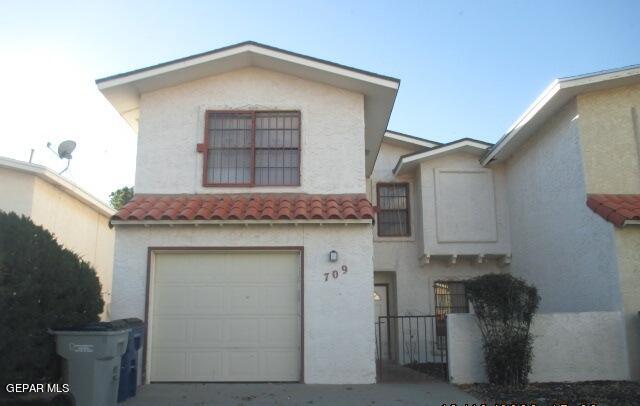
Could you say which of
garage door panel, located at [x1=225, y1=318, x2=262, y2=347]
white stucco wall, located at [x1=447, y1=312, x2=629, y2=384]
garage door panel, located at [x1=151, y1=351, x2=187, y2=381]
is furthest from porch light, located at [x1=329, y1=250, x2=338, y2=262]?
garage door panel, located at [x1=151, y1=351, x2=187, y2=381]

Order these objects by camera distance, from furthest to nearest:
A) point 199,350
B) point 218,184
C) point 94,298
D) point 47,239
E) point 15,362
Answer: point 218,184
point 199,350
point 94,298
point 47,239
point 15,362

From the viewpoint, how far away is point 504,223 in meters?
15.7

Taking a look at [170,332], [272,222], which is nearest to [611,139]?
[272,222]

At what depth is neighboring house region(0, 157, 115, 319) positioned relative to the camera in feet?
45.3

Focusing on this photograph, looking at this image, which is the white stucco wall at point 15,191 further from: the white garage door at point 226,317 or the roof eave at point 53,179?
the white garage door at point 226,317

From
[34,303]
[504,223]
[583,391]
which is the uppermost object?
[504,223]

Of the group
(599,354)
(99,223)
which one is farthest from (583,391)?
(99,223)

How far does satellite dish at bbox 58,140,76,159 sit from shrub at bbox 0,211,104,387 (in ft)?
24.8

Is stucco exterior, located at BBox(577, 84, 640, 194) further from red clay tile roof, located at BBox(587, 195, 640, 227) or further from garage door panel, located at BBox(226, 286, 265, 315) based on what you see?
garage door panel, located at BBox(226, 286, 265, 315)

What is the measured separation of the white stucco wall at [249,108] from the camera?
440 inches

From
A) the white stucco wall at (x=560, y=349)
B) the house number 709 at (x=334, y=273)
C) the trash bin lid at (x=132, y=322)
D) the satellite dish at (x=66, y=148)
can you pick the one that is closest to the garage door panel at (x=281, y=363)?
the house number 709 at (x=334, y=273)

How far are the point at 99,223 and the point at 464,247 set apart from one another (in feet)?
36.8

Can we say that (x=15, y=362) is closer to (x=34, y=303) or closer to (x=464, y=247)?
(x=34, y=303)

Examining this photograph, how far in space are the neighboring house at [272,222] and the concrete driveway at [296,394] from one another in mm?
384
